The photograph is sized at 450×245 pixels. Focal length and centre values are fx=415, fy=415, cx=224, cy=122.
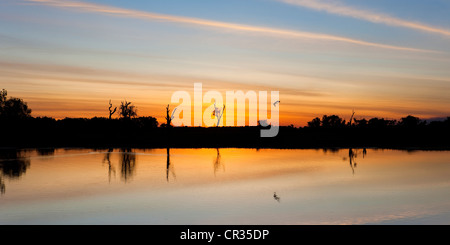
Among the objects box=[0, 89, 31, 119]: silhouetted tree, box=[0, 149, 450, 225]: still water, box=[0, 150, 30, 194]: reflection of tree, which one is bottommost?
box=[0, 149, 450, 225]: still water

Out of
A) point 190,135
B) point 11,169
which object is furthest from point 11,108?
point 11,169

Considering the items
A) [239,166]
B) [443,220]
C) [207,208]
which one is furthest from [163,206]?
[239,166]

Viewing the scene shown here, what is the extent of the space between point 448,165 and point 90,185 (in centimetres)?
3794

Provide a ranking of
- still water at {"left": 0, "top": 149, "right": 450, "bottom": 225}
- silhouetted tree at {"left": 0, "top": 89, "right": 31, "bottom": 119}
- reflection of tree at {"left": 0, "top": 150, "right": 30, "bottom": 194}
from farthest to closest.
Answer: silhouetted tree at {"left": 0, "top": 89, "right": 31, "bottom": 119}, reflection of tree at {"left": 0, "top": 150, "right": 30, "bottom": 194}, still water at {"left": 0, "top": 149, "right": 450, "bottom": 225}

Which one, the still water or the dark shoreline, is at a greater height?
the dark shoreline

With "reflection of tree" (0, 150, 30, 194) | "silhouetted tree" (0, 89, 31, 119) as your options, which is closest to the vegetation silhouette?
"silhouetted tree" (0, 89, 31, 119)

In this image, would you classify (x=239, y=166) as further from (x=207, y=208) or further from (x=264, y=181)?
(x=207, y=208)

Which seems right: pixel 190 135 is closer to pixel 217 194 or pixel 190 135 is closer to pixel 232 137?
pixel 232 137

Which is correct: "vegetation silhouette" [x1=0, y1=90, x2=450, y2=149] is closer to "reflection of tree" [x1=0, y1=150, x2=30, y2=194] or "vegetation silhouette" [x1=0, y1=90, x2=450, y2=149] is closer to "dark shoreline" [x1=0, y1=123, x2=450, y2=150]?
"dark shoreline" [x1=0, y1=123, x2=450, y2=150]

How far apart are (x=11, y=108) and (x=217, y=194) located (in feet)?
338

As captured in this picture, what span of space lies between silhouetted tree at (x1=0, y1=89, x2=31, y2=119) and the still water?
76420 millimetres

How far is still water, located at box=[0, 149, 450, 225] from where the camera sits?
63.0 ft

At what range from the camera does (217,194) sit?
2541 cm

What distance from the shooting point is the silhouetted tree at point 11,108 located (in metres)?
110
